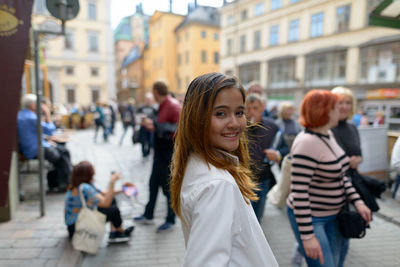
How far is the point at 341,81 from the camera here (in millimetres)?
24672

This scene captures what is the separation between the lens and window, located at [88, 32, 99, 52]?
120 feet

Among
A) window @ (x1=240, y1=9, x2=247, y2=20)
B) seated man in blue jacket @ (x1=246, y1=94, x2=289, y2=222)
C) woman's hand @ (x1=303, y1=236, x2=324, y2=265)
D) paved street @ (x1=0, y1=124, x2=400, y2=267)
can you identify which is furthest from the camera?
window @ (x1=240, y1=9, x2=247, y2=20)

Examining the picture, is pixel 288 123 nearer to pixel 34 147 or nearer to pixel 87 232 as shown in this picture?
pixel 87 232

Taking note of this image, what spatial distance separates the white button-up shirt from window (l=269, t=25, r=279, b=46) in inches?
1250

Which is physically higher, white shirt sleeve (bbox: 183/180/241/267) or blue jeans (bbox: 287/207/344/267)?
white shirt sleeve (bbox: 183/180/241/267)

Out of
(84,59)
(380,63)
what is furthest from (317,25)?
(84,59)

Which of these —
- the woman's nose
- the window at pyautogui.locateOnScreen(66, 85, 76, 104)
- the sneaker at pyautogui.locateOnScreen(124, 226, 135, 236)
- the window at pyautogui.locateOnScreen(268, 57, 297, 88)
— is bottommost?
the sneaker at pyautogui.locateOnScreen(124, 226, 135, 236)

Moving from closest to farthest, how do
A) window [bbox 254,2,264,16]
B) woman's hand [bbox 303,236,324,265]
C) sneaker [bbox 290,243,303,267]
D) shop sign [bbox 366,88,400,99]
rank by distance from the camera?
woman's hand [bbox 303,236,324,265] → sneaker [bbox 290,243,303,267] → shop sign [bbox 366,88,400,99] → window [bbox 254,2,264,16]

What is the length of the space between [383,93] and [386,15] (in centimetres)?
2134

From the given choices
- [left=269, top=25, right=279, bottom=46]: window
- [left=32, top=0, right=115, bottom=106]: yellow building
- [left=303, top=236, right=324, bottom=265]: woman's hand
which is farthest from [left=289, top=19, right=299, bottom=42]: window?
[left=303, top=236, right=324, bottom=265]: woman's hand

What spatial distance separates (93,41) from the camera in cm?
3709

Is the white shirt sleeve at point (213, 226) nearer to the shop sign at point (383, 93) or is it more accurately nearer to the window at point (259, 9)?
the shop sign at point (383, 93)

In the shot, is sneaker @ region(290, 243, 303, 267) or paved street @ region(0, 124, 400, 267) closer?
sneaker @ region(290, 243, 303, 267)

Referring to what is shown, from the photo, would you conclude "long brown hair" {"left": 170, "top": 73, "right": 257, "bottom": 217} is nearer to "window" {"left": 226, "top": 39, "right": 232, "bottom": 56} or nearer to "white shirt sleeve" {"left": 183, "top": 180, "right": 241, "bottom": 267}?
"white shirt sleeve" {"left": 183, "top": 180, "right": 241, "bottom": 267}
